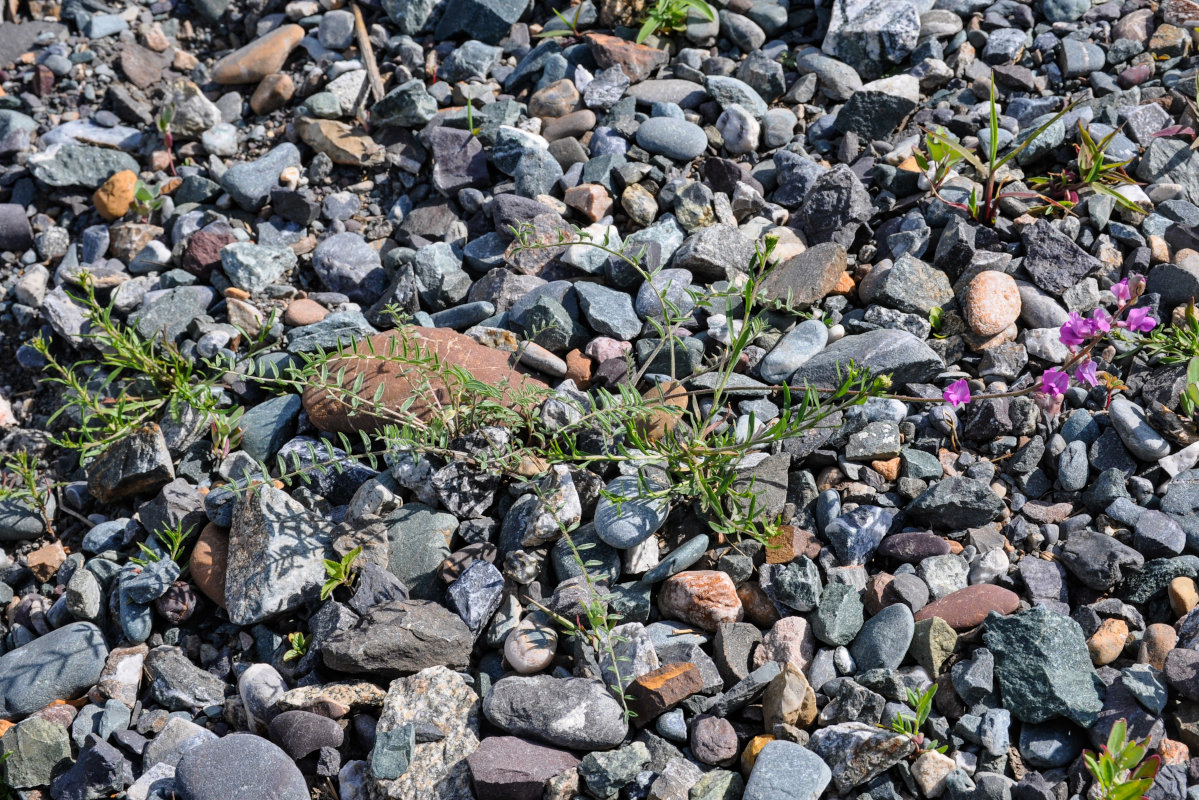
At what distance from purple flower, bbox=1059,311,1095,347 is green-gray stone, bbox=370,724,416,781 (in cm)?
224

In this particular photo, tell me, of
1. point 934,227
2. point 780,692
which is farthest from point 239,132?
point 780,692

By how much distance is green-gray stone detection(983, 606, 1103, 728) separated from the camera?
2.45m

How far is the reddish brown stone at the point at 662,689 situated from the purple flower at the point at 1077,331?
1497 millimetres

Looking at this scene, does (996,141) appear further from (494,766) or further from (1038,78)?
(494,766)

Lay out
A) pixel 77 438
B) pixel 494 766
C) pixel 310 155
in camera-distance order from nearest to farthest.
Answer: pixel 494 766, pixel 77 438, pixel 310 155

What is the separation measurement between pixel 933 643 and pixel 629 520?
944 millimetres

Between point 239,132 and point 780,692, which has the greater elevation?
point 239,132

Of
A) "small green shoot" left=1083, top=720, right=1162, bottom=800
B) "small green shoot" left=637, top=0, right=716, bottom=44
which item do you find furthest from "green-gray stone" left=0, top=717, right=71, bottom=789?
"small green shoot" left=637, top=0, right=716, bottom=44

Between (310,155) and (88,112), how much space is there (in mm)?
1283

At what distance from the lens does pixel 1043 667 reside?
2.48 metres

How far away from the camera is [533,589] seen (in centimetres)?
290

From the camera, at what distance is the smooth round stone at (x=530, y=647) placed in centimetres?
270

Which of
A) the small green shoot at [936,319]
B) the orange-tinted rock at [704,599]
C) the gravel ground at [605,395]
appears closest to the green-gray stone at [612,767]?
the gravel ground at [605,395]

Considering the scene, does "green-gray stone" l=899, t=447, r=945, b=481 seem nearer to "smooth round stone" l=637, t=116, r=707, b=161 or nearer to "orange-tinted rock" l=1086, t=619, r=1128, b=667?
"orange-tinted rock" l=1086, t=619, r=1128, b=667
